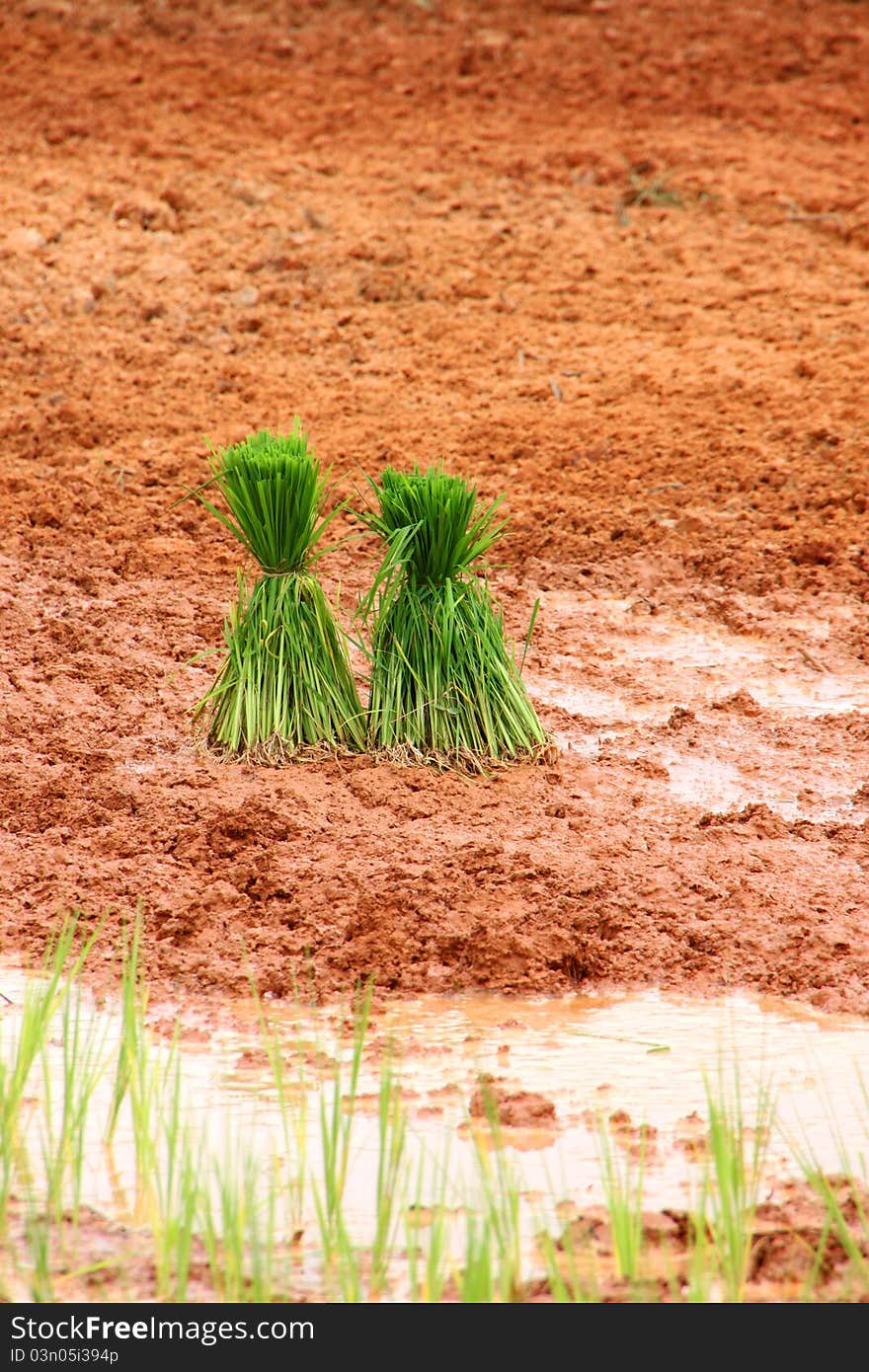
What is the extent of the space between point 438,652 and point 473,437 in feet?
10.00

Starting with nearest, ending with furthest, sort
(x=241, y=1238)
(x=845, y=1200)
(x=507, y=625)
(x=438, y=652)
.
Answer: (x=241, y=1238)
(x=845, y=1200)
(x=438, y=652)
(x=507, y=625)

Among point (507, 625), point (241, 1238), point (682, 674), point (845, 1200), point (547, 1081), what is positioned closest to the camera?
point (241, 1238)

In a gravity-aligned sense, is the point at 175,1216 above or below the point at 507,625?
below

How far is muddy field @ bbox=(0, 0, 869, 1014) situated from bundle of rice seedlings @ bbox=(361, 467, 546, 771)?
0.49 feet

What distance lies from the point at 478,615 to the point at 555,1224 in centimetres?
233

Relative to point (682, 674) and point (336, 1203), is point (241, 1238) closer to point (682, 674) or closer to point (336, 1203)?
point (336, 1203)

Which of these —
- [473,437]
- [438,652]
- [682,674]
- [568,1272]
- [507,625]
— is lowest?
[568,1272]

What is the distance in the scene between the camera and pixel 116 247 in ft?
27.7

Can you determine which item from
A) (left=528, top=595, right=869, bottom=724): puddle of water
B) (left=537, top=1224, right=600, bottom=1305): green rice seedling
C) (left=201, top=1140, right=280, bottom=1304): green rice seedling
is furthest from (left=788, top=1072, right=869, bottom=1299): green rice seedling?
(left=528, top=595, right=869, bottom=724): puddle of water

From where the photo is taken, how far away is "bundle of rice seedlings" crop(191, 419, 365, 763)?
4344 mm

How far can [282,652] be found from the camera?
4.39 metres

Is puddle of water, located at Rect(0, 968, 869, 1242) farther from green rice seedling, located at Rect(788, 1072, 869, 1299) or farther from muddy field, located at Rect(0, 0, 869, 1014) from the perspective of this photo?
muddy field, located at Rect(0, 0, 869, 1014)

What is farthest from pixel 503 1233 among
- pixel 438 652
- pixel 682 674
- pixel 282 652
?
pixel 682 674

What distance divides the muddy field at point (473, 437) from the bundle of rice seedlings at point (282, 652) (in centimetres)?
17
